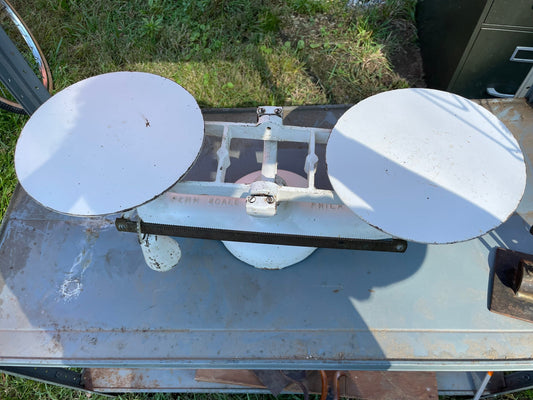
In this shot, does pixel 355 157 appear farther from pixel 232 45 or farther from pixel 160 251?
pixel 232 45

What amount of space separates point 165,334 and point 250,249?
1.30 ft

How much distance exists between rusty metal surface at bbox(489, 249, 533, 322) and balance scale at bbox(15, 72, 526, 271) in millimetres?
424

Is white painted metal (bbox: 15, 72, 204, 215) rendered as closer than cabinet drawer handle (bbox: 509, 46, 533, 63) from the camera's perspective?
Yes

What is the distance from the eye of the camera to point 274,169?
1154 millimetres

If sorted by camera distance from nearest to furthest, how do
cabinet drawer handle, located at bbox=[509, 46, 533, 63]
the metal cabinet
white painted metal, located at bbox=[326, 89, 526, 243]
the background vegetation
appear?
white painted metal, located at bbox=[326, 89, 526, 243] → the metal cabinet → cabinet drawer handle, located at bbox=[509, 46, 533, 63] → the background vegetation

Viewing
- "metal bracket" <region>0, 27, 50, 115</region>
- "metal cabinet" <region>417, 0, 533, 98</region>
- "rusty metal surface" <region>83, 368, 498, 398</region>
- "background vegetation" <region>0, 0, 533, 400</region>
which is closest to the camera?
"metal bracket" <region>0, 27, 50, 115</region>

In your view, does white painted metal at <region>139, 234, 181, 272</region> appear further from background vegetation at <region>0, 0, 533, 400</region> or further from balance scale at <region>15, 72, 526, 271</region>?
background vegetation at <region>0, 0, 533, 400</region>

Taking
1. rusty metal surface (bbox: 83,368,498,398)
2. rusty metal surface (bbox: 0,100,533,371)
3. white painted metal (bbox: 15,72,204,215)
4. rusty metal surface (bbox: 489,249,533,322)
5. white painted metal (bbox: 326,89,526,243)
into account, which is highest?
white painted metal (bbox: 326,89,526,243)

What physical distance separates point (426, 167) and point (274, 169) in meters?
0.42

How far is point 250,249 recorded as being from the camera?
137 centimetres

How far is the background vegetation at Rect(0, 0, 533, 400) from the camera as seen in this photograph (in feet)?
8.55

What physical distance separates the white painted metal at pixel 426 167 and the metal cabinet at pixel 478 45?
1183 mm

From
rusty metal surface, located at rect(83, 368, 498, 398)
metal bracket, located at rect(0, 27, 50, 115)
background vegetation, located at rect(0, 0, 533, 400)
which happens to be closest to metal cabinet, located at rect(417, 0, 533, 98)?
background vegetation, located at rect(0, 0, 533, 400)

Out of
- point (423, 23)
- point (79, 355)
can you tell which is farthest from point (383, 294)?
point (423, 23)
